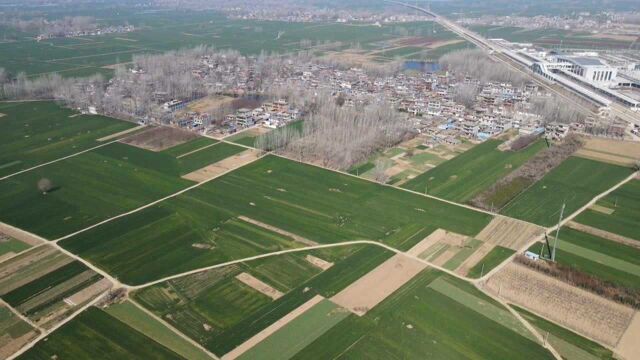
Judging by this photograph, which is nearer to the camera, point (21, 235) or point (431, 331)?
point (431, 331)

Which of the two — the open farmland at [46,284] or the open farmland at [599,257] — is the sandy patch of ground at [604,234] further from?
the open farmland at [46,284]

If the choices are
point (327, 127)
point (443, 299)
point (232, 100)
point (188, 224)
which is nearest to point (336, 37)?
point (232, 100)

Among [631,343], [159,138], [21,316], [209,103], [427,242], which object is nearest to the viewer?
[631,343]

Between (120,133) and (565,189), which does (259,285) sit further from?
(120,133)

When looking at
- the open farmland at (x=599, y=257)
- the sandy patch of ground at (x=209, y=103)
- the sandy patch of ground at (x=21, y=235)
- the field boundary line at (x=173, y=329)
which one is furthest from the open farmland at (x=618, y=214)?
the sandy patch of ground at (x=209, y=103)

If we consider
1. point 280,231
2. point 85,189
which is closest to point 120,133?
point 85,189

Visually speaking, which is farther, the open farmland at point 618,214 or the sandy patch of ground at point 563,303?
the open farmland at point 618,214

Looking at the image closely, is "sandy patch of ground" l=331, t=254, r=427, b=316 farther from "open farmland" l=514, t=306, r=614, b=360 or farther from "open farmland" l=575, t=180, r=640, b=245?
"open farmland" l=575, t=180, r=640, b=245
